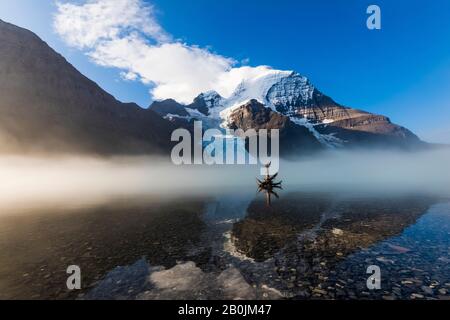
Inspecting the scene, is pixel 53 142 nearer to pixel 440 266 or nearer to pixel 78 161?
pixel 78 161

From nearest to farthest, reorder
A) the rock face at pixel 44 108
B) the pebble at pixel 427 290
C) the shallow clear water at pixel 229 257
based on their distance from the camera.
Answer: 1. the pebble at pixel 427 290
2. the shallow clear water at pixel 229 257
3. the rock face at pixel 44 108

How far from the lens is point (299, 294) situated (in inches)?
566

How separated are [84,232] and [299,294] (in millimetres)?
25182

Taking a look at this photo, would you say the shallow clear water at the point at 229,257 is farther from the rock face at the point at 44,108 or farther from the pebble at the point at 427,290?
the rock face at the point at 44,108

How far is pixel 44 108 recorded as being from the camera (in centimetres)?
16512

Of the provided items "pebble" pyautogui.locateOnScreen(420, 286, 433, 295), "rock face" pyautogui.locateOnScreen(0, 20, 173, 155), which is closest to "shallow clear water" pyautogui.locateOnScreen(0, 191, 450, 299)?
"pebble" pyautogui.locateOnScreen(420, 286, 433, 295)

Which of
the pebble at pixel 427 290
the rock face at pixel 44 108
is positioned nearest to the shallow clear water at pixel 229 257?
the pebble at pixel 427 290

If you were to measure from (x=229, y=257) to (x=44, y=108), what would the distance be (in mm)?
184893

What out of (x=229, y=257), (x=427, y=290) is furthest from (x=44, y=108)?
(x=427, y=290)

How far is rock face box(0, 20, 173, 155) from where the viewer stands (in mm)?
148750

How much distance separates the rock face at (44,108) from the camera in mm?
148750

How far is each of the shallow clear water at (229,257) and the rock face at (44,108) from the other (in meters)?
139

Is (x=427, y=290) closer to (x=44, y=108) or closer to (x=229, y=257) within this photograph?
(x=229, y=257)
